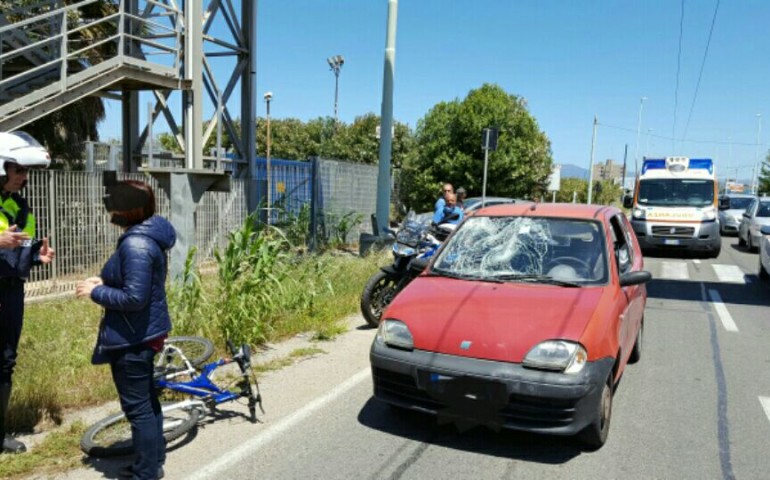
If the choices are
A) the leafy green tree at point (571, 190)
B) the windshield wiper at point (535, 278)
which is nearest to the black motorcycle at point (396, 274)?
the windshield wiper at point (535, 278)

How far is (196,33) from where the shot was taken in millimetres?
10570

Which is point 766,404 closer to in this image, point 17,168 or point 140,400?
point 140,400

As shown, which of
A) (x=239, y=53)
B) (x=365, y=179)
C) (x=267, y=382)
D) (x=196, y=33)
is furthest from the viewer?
(x=365, y=179)

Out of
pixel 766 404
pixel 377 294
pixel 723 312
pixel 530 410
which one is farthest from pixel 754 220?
pixel 530 410

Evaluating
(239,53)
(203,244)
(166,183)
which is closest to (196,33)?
(239,53)

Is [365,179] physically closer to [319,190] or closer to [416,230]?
[319,190]

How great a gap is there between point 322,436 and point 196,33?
28.0 feet

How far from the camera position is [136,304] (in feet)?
10.4

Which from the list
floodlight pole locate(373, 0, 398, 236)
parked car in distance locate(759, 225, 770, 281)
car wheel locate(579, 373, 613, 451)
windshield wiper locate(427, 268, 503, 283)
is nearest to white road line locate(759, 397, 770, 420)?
car wheel locate(579, 373, 613, 451)

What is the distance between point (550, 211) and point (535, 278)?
1.06 metres

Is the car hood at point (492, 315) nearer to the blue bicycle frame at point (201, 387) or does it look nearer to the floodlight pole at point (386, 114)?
the blue bicycle frame at point (201, 387)

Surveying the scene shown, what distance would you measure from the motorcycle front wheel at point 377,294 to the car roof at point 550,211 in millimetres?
2036

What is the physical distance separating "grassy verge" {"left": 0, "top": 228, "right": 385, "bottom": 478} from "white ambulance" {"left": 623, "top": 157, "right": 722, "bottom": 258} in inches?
408

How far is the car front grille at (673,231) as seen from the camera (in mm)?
15586
